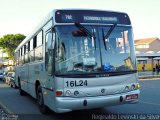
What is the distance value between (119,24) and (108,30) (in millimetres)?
432

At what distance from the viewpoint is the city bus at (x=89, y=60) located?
7875mm

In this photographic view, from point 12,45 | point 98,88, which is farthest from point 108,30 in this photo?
→ point 12,45

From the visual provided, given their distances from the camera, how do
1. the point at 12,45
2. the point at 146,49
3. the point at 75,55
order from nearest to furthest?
the point at 75,55 < the point at 12,45 < the point at 146,49

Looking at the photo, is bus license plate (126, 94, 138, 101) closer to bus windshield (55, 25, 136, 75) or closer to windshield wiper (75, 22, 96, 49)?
bus windshield (55, 25, 136, 75)

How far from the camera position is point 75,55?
7996 millimetres

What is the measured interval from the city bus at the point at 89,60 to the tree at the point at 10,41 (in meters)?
69.1

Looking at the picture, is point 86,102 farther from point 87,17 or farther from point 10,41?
point 10,41

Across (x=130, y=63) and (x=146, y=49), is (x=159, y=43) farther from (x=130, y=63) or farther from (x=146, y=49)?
(x=130, y=63)

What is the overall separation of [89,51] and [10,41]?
71.3 metres

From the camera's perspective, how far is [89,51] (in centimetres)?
809

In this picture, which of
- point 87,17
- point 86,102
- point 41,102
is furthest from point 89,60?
point 41,102

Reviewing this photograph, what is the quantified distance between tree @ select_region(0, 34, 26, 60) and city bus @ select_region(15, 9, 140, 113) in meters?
69.1

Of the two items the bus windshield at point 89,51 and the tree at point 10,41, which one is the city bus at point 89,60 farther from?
the tree at point 10,41

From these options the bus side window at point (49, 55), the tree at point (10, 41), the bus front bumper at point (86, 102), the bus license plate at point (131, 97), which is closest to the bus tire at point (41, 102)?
the bus side window at point (49, 55)
